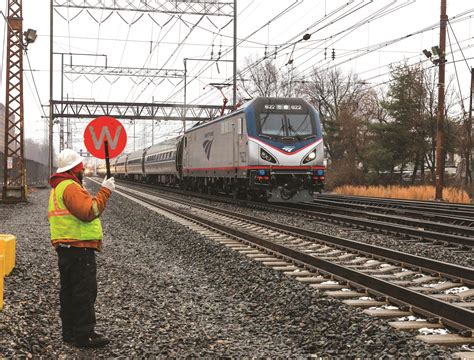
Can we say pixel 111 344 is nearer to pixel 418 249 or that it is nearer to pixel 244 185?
pixel 418 249

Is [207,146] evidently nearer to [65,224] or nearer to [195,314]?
[195,314]

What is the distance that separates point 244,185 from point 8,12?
41.1 feet

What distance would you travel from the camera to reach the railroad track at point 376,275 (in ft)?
17.0

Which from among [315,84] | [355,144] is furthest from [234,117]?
[315,84]

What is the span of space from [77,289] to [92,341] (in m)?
0.47

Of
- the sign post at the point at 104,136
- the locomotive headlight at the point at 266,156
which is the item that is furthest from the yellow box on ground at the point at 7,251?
the locomotive headlight at the point at 266,156

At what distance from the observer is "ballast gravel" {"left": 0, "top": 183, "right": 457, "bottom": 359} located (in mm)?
4688

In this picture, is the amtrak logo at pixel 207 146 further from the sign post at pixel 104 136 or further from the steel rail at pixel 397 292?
the sign post at pixel 104 136

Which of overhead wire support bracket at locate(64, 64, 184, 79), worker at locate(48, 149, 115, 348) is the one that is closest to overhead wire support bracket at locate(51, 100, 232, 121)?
overhead wire support bracket at locate(64, 64, 184, 79)

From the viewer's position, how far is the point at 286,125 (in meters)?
18.0

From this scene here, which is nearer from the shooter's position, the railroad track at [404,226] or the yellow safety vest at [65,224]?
the yellow safety vest at [65,224]

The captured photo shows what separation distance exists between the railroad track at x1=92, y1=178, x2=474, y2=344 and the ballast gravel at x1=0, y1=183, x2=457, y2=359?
0.33 m

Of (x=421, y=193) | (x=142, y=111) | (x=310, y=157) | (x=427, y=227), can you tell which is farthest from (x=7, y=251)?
(x=142, y=111)

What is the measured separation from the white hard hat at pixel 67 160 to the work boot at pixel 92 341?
145cm
